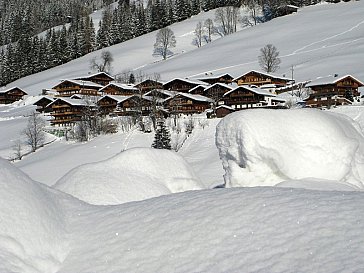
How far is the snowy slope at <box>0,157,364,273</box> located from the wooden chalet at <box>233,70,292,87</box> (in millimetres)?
61638

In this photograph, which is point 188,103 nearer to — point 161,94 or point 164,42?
point 161,94

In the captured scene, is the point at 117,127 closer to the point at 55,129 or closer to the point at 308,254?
the point at 55,129

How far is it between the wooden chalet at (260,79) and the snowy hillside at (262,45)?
2.67 meters

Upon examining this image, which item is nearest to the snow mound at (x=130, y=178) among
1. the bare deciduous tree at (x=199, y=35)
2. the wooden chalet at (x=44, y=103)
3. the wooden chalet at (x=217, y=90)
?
the wooden chalet at (x=217, y=90)

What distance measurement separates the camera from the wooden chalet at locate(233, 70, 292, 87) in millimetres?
66438

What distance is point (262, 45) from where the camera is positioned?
8881 cm

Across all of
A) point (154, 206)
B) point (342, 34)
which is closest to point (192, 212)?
point (154, 206)

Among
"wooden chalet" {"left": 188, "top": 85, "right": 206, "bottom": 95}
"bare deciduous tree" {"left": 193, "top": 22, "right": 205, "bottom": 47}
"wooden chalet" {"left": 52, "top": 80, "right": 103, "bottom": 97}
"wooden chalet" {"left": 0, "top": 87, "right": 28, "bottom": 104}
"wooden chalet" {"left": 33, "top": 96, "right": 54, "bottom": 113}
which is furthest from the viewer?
"bare deciduous tree" {"left": 193, "top": 22, "right": 205, "bottom": 47}

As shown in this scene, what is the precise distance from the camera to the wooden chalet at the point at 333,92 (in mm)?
51981

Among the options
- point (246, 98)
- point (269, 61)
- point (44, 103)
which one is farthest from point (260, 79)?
point (44, 103)

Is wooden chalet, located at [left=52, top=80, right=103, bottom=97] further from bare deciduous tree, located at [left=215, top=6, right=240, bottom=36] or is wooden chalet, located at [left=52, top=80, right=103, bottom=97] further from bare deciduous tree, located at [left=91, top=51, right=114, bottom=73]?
bare deciduous tree, located at [left=215, top=6, right=240, bottom=36]

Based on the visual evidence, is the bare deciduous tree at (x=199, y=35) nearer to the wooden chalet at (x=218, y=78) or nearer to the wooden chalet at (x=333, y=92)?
the wooden chalet at (x=218, y=78)

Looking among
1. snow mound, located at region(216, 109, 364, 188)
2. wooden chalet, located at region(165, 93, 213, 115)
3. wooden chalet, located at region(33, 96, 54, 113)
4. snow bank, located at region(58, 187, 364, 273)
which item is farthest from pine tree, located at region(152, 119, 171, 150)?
snow bank, located at region(58, 187, 364, 273)

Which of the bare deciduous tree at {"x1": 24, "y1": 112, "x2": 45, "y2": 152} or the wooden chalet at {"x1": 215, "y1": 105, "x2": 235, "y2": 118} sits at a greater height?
the wooden chalet at {"x1": 215, "y1": 105, "x2": 235, "y2": 118}
